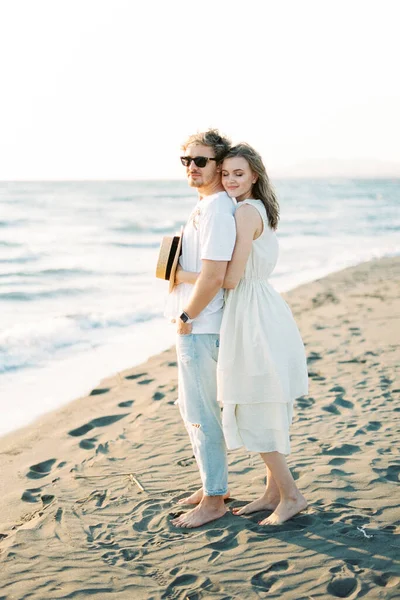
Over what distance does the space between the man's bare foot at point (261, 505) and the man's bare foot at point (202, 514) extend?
10cm

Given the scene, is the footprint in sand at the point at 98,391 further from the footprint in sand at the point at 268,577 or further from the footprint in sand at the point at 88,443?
the footprint in sand at the point at 268,577

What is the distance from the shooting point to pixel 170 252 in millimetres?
3387

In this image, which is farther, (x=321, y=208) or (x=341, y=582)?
(x=321, y=208)

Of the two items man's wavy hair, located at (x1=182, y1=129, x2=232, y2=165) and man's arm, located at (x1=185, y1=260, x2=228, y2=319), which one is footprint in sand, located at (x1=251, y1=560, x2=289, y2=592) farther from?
man's wavy hair, located at (x1=182, y1=129, x2=232, y2=165)

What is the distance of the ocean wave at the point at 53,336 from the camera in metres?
7.68

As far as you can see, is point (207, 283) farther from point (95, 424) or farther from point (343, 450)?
point (95, 424)

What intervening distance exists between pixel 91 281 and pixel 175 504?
1025 centimetres

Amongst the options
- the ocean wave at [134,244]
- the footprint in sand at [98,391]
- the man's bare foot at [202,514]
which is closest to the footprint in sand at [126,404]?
the footprint in sand at [98,391]

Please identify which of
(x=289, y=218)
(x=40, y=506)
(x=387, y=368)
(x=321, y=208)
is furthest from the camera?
(x=321, y=208)

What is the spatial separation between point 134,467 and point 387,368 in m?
2.90

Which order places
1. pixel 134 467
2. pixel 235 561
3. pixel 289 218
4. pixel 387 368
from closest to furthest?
pixel 235 561, pixel 134 467, pixel 387 368, pixel 289 218

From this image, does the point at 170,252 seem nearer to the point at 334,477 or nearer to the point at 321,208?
the point at 334,477

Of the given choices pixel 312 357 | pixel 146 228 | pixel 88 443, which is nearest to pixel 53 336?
pixel 312 357

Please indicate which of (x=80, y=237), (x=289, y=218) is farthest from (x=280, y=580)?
(x=289, y=218)
